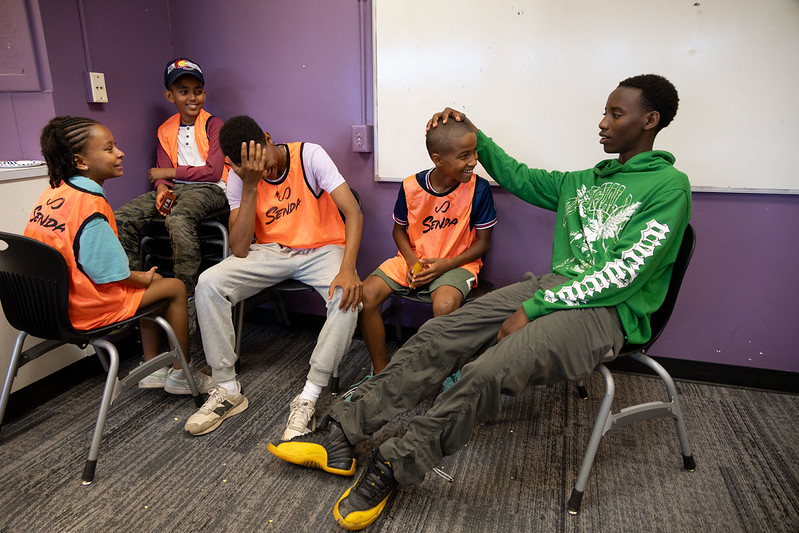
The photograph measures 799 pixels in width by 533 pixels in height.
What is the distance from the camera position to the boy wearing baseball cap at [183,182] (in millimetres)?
2207

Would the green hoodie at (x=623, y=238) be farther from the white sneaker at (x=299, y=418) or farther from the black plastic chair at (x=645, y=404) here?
the white sneaker at (x=299, y=418)

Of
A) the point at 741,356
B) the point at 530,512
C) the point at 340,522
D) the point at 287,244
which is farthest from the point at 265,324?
the point at 741,356

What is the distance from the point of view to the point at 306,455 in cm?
164

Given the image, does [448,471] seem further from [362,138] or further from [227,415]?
[362,138]

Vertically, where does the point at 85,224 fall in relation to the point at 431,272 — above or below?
above

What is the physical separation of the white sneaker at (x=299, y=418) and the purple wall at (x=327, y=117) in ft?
2.92

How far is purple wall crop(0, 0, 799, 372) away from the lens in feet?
6.86

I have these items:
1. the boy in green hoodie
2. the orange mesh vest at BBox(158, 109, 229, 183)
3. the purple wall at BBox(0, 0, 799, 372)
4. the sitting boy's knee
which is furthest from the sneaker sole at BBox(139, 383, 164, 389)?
the sitting boy's knee

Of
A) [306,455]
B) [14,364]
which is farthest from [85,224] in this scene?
[306,455]

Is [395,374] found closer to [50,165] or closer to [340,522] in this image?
[340,522]

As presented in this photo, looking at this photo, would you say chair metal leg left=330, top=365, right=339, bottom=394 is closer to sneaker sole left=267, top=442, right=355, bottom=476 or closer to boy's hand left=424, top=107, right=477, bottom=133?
sneaker sole left=267, top=442, right=355, bottom=476

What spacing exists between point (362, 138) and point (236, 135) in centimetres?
68

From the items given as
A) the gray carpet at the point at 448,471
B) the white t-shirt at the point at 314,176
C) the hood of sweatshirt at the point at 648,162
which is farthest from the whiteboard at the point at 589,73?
the gray carpet at the point at 448,471

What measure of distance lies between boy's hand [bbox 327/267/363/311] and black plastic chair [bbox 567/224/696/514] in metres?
0.90
